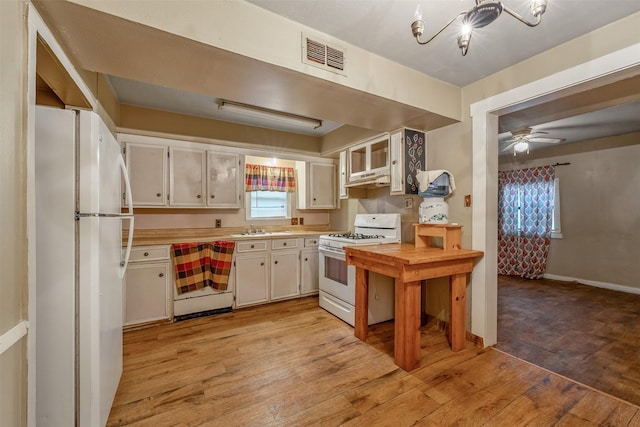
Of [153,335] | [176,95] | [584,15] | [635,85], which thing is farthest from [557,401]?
[176,95]

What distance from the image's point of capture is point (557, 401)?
66.3 inches

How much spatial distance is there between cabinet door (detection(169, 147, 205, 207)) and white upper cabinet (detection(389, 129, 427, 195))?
2344 millimetres

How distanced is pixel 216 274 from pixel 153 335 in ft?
2.67

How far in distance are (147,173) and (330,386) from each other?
2.92 m

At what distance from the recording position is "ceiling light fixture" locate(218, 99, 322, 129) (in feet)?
9.73

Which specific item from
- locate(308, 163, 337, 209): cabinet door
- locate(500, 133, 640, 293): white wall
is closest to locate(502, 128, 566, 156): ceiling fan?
locate(500, 133, 640, 293): white wall

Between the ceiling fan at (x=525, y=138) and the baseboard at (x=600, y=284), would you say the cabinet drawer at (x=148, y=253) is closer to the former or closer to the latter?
the ceiling fan at (x=525, y=138)

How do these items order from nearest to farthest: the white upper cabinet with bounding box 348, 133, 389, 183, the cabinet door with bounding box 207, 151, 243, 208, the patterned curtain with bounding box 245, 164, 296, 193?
the white upper cabinet with bounding box 348, 133, 389, 183 < the cabinet door with bounding box 207, 151, 243, 208 < the patterned curtain with bounding box 245, 164, 296, 193

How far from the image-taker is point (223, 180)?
3.49m

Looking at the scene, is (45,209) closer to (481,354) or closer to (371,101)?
(371,101)

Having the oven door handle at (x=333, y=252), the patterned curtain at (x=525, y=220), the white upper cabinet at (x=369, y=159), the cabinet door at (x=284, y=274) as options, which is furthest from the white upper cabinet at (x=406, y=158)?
the patterned curtain at (x=525, y=220)

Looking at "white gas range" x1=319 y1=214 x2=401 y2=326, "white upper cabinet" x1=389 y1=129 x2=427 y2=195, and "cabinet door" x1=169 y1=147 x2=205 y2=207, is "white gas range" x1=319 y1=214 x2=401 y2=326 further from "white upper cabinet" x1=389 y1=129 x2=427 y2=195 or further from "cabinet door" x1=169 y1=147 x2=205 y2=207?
"cabinet door" x1=169 y1=147 x2=205 y2=207

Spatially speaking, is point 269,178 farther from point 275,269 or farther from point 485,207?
point 485,207

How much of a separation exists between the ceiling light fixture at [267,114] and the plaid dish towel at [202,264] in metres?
1.55
